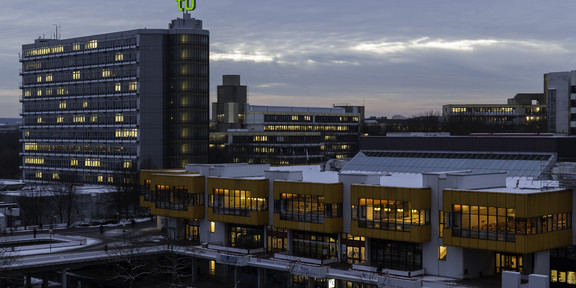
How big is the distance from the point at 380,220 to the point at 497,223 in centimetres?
1320

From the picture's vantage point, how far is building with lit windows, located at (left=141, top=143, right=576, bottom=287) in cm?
7575

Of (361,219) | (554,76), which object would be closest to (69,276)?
(361,219)

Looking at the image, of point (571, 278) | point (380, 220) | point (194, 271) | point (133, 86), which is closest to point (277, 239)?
point (194, 271)

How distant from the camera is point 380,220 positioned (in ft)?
272

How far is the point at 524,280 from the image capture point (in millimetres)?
75250

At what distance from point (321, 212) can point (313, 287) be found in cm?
853

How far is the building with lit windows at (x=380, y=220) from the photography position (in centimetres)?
7575

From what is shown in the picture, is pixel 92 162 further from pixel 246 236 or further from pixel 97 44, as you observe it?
pixel 246 236

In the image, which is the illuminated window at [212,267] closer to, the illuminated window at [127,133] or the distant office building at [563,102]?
the distant office building at [563,102]

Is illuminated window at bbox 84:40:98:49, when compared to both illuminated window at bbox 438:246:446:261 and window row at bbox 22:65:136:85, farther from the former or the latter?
illuminated window at bbox 438:246:446:261

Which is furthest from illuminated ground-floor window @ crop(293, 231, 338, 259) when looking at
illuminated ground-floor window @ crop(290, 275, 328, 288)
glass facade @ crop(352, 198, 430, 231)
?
glass facade @ crop(352, 198, 430, 231)

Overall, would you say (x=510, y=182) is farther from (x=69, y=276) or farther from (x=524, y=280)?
(x=69, y=276)

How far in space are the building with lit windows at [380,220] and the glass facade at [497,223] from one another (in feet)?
0.33

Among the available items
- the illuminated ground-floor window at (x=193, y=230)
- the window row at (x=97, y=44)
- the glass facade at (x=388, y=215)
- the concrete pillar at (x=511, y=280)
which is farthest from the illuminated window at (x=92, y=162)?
the concrete pillar at (x=511, y=280)
